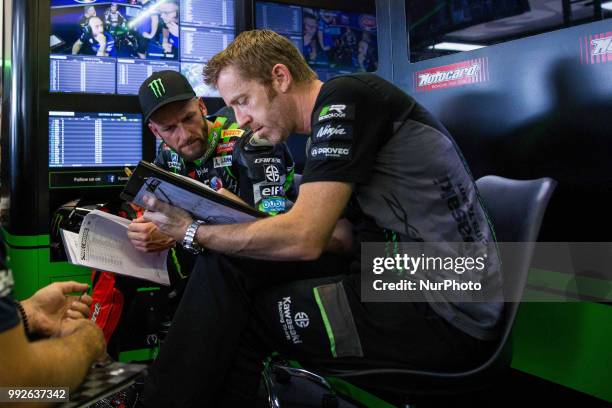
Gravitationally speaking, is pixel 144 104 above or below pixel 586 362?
Result: above

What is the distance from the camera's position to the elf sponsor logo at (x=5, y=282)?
770 mm

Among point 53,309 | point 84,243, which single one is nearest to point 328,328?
point 53,309

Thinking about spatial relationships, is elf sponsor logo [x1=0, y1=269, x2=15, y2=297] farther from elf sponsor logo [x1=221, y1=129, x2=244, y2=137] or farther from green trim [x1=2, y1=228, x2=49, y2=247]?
green trim [x1=2, y1=228, x2=49, y2=247]

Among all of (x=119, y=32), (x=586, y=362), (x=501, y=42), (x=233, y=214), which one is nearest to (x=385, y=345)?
(x=233, y=214)

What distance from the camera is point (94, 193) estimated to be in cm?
256

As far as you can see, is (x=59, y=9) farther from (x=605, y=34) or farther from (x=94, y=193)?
(x=605, y=34)

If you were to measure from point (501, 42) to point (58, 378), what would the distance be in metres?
1.54

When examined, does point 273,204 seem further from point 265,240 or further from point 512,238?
point 512,238

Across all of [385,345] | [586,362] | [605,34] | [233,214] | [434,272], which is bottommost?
[586,362]

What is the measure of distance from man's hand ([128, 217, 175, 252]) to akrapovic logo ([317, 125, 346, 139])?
772mm

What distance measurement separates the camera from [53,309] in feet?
3.76

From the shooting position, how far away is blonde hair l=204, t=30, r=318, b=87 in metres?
1.47

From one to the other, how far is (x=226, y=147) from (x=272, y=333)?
3.50ft

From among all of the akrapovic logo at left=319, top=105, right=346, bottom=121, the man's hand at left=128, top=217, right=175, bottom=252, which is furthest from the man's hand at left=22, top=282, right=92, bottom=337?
the akrapovic logo at left=319, top=105, right=346, bottom=121
